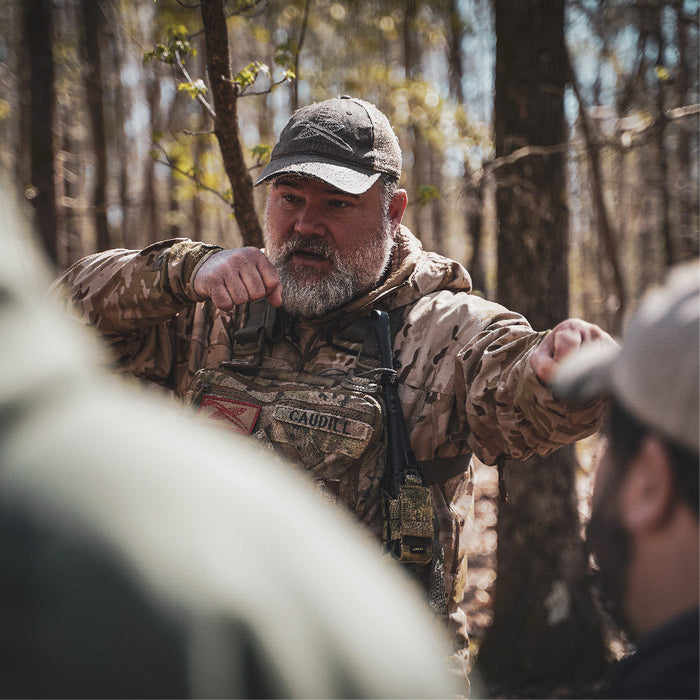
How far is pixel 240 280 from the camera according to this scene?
232 centimetres

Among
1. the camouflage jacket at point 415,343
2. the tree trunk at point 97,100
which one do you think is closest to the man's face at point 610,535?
the camouflage jacket at point 415,343

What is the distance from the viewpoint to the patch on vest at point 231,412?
2.46m

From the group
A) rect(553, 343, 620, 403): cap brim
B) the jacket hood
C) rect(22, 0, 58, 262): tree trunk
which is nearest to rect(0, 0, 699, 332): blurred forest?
rect(22, 0, 58, 262): tree trunk

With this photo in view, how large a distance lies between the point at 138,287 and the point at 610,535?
194cm

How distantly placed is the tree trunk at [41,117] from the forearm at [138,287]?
3775mm

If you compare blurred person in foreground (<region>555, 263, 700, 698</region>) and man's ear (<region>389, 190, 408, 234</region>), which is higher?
man's ear (<region>389, 190, 408, 234</region>)

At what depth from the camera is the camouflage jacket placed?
87.3 inches

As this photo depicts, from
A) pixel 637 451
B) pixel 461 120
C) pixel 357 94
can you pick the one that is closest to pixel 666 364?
pixel 637 451

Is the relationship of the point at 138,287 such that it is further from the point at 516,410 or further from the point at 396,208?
the point at 516,410

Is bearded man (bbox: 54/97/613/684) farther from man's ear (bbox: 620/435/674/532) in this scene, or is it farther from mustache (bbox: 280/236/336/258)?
man's ear (bbox: 620/435/674/532)

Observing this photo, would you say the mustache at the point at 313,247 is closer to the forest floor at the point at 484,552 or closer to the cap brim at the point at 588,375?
the cap brim at the point at 588,375

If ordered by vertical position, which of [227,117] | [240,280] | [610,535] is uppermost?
[227,117]

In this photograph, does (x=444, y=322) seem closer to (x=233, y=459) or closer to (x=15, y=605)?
(x=233, y=459)

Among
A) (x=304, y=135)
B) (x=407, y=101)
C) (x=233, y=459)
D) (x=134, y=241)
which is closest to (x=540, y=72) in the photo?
(x=304, y=135)
